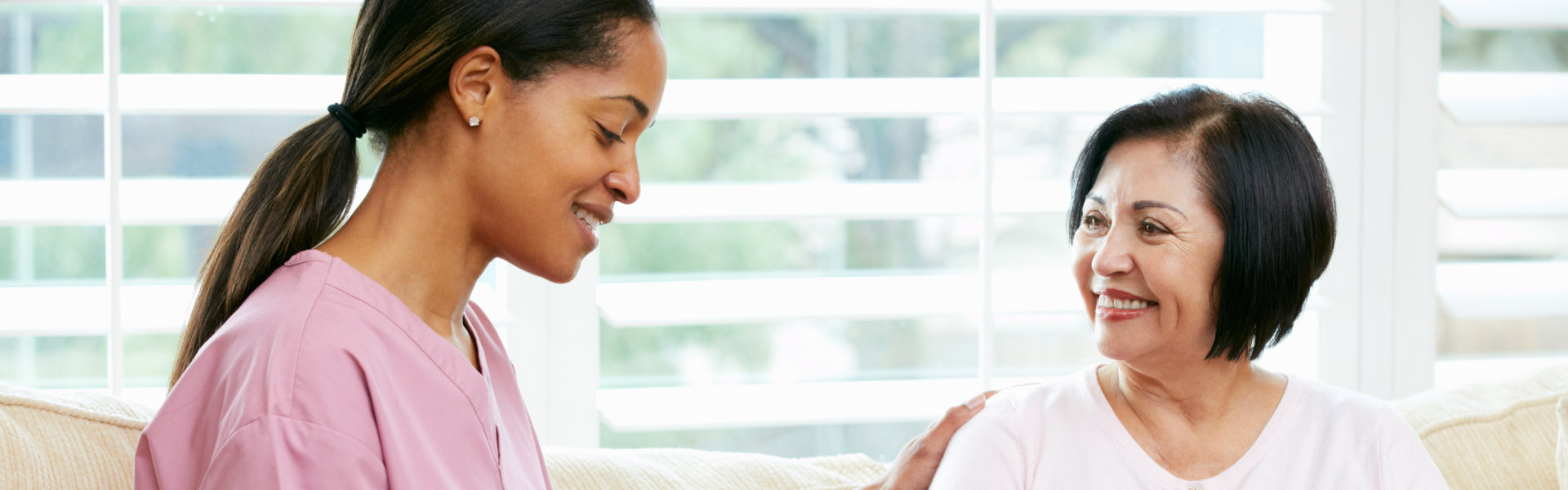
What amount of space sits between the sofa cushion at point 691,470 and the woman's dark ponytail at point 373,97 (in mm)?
525

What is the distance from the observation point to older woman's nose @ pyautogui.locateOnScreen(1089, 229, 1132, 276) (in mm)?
1382

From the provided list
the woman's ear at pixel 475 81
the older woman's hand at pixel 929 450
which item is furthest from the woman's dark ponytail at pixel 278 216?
the older woman's hand at pixel 929 450

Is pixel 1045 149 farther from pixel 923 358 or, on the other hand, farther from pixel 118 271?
pixel 118 271

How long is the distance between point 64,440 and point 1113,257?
4.04ft

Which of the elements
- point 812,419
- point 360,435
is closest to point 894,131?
point 812,419

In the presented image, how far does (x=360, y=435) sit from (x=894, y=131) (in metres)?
2.09

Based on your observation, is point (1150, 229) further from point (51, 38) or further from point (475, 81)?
point (51, 38)

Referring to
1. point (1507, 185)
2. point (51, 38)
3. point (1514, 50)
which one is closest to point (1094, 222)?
point (1507, 185)

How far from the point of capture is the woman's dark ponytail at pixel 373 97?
1064 millimetres

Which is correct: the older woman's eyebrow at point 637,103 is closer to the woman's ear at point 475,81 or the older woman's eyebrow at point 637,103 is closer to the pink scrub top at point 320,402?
the woman's ear at point 475,81

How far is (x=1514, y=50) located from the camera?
8.60 ft

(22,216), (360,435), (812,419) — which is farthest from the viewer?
(812,419)

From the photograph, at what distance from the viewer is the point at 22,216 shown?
178 centimetres

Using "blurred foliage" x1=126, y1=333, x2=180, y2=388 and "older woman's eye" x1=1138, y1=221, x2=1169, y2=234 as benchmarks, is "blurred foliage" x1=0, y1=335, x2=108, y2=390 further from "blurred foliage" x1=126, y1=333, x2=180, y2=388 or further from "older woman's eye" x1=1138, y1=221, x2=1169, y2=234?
"older woman's eye" x1=1138, y1=221, x2=1169, y2=234
